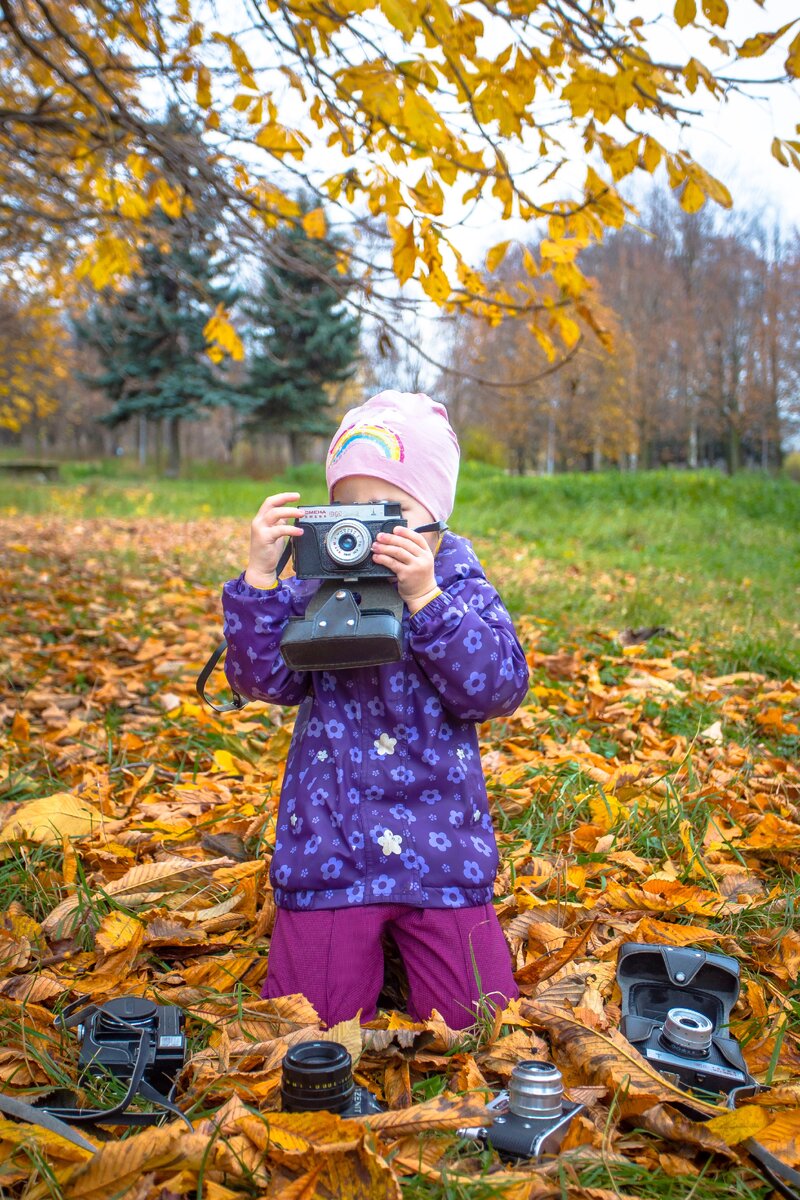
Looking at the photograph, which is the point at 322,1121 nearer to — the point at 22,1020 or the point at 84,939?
the point at 22,1020

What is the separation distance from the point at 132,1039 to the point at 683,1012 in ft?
Answer: 2.97

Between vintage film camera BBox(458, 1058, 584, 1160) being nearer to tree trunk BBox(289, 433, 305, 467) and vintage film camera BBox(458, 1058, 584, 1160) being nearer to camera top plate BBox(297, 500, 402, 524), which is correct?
camera top plate BBox(297, 500, 402, 524)

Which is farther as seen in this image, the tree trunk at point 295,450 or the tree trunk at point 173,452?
the tree trunk at point 295,450

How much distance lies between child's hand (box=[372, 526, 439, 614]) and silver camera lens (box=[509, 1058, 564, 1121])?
2.62 feet

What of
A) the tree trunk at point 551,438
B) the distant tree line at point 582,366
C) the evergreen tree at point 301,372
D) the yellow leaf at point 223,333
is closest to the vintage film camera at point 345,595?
the yellow leaf at point 223,333

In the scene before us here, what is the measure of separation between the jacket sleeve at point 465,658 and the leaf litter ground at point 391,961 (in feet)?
1.64

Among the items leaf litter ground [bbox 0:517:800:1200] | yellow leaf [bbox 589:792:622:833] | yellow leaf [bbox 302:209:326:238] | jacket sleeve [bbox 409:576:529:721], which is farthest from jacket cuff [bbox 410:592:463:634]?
yellow leaf [bbox 302:209:326:238]

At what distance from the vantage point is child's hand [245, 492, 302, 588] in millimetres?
1778

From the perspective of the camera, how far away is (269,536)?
180 centimetres

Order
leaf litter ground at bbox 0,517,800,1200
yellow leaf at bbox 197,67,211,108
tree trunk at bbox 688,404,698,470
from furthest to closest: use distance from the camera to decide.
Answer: tree trunk at bbox 688,404,698,470 < yellow leaf at bbox 197,67,211,108 < leaf litter ground at bbox 0,517,800,1200

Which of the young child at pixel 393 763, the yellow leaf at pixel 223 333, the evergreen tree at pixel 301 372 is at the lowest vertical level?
the young child at pixel 393 763

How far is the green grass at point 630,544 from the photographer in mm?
4945

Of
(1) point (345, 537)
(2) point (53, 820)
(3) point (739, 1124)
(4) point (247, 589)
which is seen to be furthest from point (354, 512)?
(2) point (53, 820)

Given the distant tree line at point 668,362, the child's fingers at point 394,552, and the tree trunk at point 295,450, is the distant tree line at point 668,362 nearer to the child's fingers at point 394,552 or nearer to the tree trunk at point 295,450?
the tree trunk at point 295,450
